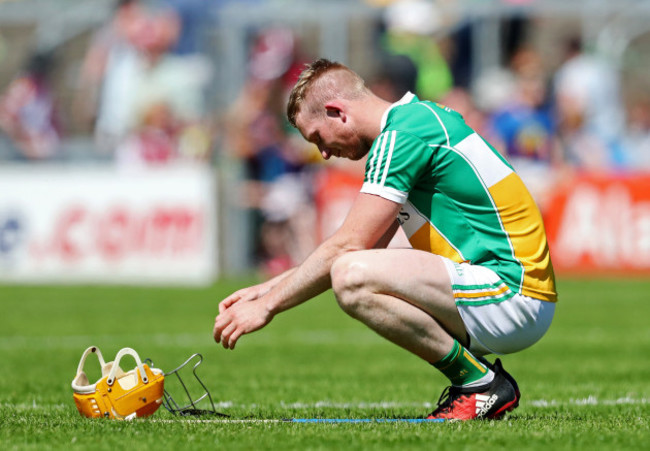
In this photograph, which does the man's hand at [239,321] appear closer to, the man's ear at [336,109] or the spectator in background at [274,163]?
the man's ear at [336,109]

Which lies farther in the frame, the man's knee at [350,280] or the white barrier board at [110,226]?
the white barrier board at [110,226]

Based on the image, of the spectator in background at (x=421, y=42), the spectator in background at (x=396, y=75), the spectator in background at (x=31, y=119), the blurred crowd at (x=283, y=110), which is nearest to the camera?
the spectator in background at (x=396, y=75)

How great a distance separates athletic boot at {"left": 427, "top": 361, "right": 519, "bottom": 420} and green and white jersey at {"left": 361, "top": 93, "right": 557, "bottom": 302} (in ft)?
1.53

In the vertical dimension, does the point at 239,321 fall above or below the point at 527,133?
below

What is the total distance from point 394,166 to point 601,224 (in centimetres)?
1204

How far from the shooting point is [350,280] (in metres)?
5.18

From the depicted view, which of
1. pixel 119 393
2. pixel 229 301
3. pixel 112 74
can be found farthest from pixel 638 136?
pixel 119 393

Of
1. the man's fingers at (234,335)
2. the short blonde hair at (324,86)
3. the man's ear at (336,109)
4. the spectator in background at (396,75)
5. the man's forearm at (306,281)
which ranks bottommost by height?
the man's fingers at (234,335)

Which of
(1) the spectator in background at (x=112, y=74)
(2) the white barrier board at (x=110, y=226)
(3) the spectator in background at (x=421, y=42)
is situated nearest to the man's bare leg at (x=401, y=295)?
(2) the white barrier board at (x=110, y=226)

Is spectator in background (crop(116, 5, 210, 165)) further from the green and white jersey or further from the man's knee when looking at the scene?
the man's knee

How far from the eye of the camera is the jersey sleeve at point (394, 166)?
5133 mm

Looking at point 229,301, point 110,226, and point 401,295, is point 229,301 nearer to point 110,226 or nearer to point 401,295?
point 401,295

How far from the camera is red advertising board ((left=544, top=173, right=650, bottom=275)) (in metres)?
16.5

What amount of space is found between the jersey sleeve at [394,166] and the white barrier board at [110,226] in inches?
448
